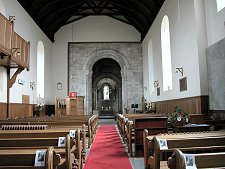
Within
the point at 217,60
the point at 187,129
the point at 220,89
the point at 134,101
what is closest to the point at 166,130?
the point at 187,129

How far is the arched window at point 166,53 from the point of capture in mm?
10328

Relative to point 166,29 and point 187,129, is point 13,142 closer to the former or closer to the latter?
point 187,129

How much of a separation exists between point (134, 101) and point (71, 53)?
17.1 ft

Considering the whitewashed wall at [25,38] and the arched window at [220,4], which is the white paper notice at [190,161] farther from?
the whitewashed wall at [25,38]

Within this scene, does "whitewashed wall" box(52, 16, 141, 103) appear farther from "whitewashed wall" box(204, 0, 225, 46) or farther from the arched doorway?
"whitewashed wall" box(204, 0, 225, 46)

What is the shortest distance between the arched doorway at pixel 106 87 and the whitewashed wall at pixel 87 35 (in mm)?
6020

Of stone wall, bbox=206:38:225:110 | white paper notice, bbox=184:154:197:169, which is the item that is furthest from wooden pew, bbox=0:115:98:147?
white paper notice, bbox=184:154:197:169

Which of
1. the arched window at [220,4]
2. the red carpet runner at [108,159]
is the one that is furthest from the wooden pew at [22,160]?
the arched window at [220,4]

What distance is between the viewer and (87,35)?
A: 50.8 ft

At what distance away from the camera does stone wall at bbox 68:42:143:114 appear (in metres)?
15.3

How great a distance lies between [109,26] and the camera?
614 inches

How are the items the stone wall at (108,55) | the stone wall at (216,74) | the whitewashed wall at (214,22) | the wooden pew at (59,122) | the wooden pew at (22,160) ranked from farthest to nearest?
the stone wall at (108,55), the whitewashed wall at (214,22), the stone wall at (216,74), the wooden pew at (59,122), the wooden pew at (22,160)

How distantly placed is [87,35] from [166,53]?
21.7ft

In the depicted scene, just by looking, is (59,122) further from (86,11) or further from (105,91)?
(105,91)
